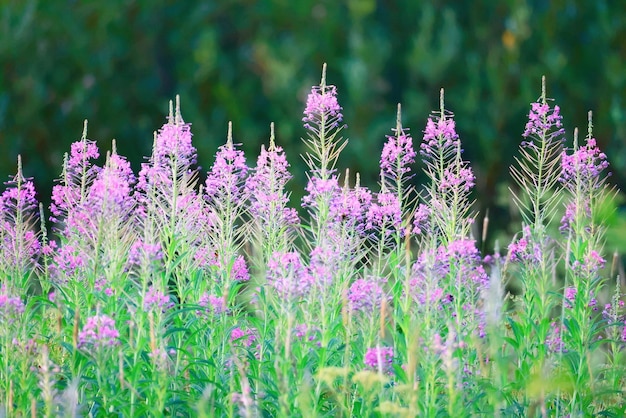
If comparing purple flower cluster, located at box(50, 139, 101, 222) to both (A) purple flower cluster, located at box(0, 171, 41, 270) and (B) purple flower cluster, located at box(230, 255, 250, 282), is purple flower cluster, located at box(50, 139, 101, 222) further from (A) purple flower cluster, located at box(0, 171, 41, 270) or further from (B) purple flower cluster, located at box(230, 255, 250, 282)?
(B) purple flower cluster, located at box(230, 255, 250, 282)

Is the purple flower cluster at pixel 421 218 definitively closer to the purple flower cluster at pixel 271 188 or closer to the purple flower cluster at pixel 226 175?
the purple flower cluster at pixel 271 188

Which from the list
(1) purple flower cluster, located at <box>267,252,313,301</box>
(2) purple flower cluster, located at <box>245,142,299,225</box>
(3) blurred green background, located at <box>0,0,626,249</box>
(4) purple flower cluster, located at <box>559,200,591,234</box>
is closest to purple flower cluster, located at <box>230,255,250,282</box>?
(2) purple flower cluster, located at <box>245,142,299,225</box>

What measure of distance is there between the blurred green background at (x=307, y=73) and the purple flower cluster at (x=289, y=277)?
3357 mm

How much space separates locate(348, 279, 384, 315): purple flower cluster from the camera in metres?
4.49

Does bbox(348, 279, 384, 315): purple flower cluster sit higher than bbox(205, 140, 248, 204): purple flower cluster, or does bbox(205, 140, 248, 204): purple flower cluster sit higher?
bbox(205, 140, 248, 204): purple flower cluster

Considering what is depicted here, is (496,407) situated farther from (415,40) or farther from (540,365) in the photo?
(415,40)

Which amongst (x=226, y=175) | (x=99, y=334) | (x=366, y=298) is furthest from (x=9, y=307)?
(x=366, y=298)

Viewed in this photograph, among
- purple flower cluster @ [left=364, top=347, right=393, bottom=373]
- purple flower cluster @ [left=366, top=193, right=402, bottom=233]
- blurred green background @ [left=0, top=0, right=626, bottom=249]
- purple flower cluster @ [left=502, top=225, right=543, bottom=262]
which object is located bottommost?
purple flower cluster @ [left=364, top=347, right=393, bottom=373]

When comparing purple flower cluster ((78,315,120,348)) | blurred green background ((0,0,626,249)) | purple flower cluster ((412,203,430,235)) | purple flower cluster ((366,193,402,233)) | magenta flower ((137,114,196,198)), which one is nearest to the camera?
purple flower cluster ((78,315,120,348))

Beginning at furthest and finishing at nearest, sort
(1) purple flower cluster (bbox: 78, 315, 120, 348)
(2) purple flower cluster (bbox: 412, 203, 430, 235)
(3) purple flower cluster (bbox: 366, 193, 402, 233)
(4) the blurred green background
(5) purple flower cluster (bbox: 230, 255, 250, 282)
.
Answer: (4) the blurred green background → (5) purple flower cluster (bbox: 230, 255, 250, 282) → (2) purple flower cluster (bbox: 412, 203, 430, 235) → (3) purple flower cluster (bbox: 366, 193, 402, 233) → (1) purple flower cluster (bbox: 78, 315, 120, 348)

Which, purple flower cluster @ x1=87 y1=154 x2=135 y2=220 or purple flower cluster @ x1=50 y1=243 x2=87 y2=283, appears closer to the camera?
purple flower cluster @ x1=87 y1=154 x2=135 y2=220

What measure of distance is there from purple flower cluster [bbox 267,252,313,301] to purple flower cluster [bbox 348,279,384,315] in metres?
0.21

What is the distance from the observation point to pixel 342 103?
814 centimetres

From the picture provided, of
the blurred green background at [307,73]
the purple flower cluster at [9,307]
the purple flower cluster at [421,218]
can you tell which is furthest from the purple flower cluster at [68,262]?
the blurred green background at [307,73]
